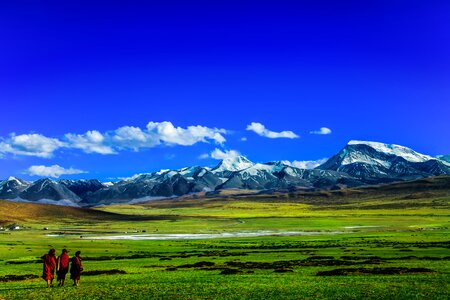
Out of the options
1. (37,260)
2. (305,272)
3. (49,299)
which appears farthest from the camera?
(37,260)

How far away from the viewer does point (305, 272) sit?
1925 inches

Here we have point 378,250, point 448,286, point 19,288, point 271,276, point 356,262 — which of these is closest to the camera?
point 448,286

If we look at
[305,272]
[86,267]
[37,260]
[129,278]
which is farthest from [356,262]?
[37,260]

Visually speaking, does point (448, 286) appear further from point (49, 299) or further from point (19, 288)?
point (19, 288)

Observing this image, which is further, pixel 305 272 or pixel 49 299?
pixel 305 272

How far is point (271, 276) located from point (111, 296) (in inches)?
654

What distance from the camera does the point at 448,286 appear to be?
117 ft

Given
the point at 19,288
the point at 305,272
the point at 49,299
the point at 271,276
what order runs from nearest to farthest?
the point at 49,299, the point at 19,288, the point at 271,276, the point at 305,272

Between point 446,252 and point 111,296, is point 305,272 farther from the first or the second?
point 446,252

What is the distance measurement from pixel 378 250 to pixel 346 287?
42.7 meters

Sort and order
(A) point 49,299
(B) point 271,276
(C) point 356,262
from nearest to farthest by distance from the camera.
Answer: (A) point 49,299
(B) point 271,276
(C) point 356,262

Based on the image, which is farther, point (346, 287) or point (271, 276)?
point (271, 276)

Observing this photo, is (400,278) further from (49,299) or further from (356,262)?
(49,299)

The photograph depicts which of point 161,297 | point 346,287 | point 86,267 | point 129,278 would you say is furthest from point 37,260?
point 346,287
